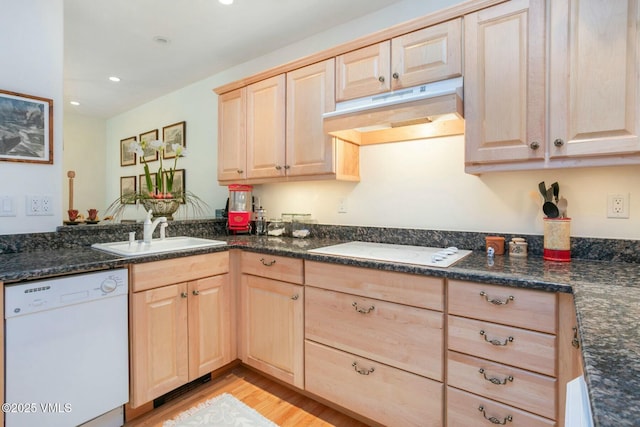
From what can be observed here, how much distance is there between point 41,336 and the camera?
1.36 meters

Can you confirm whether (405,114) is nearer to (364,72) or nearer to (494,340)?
(364,72)

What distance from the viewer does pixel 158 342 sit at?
1.75 m

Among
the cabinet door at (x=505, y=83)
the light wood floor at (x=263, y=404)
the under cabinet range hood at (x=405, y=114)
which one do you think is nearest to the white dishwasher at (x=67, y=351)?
the light wood floor at (x=263, y=404)

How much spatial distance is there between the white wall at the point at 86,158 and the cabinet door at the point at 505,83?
17.2 ft

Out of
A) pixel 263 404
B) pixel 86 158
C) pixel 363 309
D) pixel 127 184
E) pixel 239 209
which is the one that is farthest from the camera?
pixel 86 158

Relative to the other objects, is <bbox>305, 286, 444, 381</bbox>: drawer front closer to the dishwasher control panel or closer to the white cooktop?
the white cooktop

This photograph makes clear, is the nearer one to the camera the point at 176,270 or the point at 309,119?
the point at 176,270

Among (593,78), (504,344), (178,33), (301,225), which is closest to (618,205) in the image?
(593,78)

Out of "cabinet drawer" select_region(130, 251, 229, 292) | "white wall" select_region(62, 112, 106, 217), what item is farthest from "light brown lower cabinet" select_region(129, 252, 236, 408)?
"white wall" select_region(62, 112, 106, 217)

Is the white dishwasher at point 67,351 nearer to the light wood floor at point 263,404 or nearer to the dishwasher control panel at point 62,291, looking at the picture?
the dishwasher control panel at point 62,291

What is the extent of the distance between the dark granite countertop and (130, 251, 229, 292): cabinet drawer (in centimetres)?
4

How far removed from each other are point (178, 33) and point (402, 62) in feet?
5.95

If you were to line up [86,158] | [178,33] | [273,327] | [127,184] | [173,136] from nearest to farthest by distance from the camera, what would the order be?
[273,327] < [178,33] < [173,136] < [127,184] < [86,158]

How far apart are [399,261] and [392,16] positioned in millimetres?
Answer: 1671
